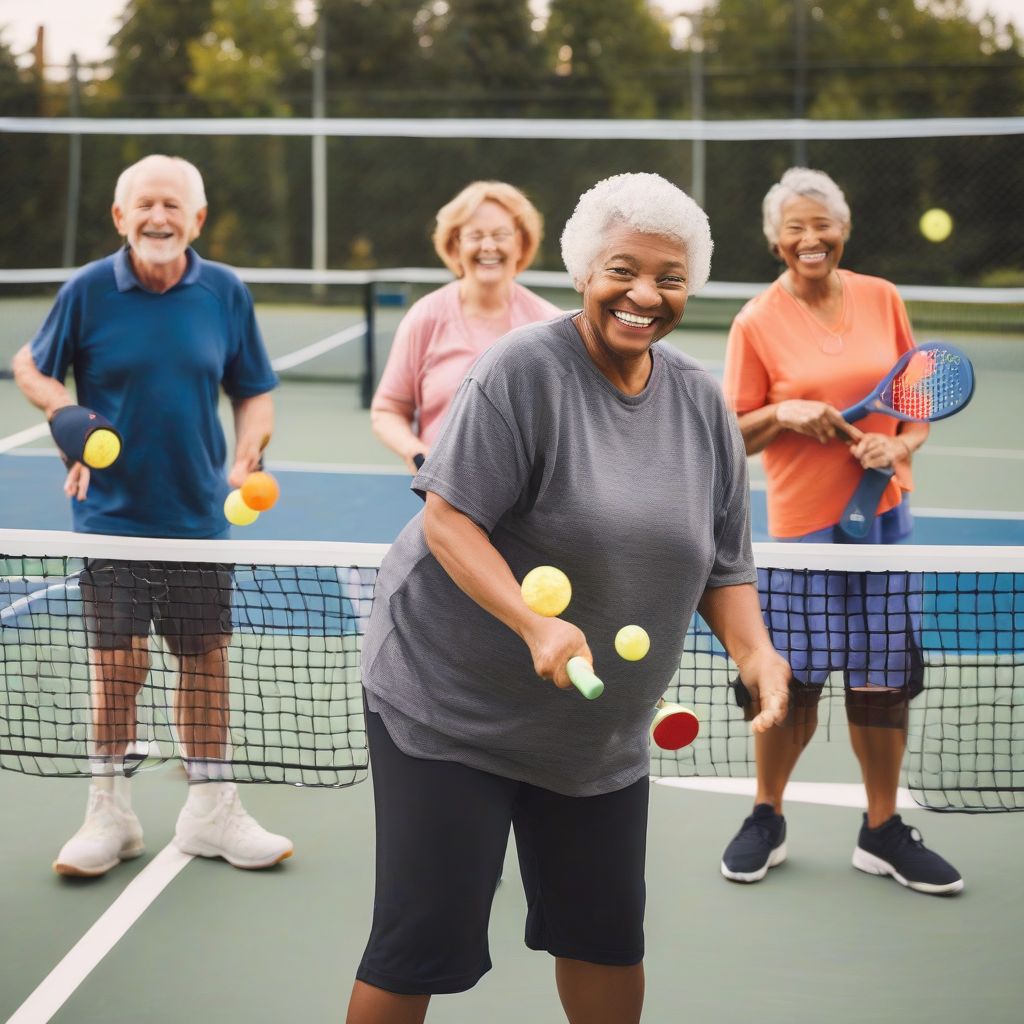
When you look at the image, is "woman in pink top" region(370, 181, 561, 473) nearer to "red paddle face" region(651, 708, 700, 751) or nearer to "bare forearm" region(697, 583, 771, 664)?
"bare forearm" region(697, 583, 771, 664)

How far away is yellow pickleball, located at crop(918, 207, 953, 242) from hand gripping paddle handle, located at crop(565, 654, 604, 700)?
1655cm

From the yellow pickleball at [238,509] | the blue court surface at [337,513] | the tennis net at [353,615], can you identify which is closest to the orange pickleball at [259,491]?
the yellow pickleball at [238,509]

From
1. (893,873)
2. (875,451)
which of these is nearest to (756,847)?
(893,873)

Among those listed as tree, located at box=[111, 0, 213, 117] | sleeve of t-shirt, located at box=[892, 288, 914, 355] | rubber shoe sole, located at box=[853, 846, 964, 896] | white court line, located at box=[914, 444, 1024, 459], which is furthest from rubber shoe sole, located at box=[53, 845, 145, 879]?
tree, located at box=[111, 0, 213, 117]

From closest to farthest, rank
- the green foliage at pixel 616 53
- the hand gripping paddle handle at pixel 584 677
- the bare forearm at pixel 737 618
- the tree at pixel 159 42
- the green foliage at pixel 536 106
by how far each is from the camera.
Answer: the hand gripping paddle handle at pixel 584 677, the bare forearm at pixel 737 618, the green foliage at pixel 536 106, the green foliage at pixel 616 53, the tree at pixel 159 42

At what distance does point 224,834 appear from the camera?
390 centimetres

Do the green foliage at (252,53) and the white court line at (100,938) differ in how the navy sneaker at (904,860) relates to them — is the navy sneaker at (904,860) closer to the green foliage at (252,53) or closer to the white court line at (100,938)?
the white court line at (100,938)

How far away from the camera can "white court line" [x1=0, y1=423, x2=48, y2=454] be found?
32.5ft

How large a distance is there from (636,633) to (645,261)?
57 cm

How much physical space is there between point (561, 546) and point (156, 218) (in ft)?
6.32

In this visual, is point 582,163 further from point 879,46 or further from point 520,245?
point 520,245

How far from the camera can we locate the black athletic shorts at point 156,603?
143 inches

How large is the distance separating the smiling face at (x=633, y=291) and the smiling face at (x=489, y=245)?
66.6 inches

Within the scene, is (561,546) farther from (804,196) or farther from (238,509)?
(804,196)
